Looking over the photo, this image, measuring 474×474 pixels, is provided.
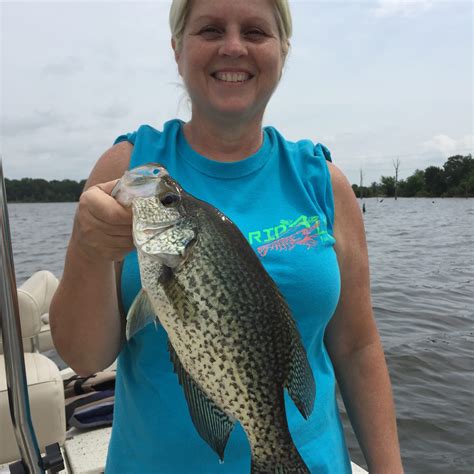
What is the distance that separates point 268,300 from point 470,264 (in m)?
18.5

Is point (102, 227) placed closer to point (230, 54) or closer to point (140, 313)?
point (140, 313)

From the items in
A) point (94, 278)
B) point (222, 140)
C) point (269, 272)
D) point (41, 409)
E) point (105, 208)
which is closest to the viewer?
point (105, 208)

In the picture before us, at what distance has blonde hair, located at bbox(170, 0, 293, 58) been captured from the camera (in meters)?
2.01

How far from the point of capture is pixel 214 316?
150 centimetres

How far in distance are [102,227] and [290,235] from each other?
0.79 metres

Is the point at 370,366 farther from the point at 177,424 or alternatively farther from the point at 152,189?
the point at 152,189

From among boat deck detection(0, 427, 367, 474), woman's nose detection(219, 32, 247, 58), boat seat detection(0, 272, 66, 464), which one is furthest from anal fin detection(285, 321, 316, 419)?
boat seat detection(0, 272, 66, 464)

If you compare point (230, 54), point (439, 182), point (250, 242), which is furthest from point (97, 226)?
point (439, 182)

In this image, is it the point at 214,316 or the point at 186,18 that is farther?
the point at 186,18

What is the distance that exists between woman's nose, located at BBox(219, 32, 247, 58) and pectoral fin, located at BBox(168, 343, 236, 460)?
3.74 feet

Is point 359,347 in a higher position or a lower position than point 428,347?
higher

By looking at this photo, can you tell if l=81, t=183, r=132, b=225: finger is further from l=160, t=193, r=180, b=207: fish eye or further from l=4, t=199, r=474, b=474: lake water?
l=4, t=199, r=474, b=474: lake water

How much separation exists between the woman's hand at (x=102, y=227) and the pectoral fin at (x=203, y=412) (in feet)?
1.17

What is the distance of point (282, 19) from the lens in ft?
6.77
